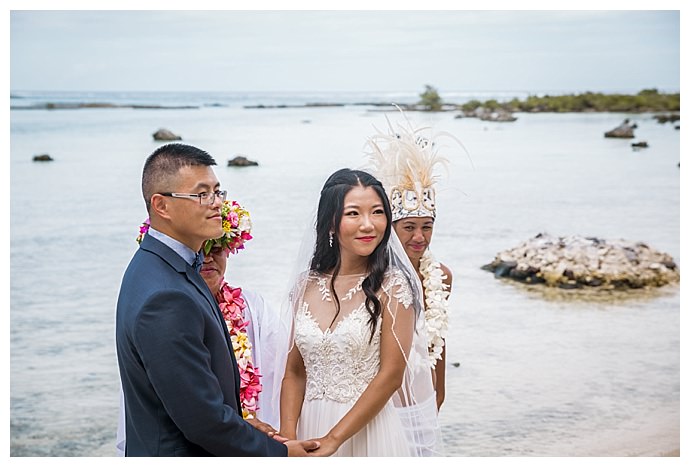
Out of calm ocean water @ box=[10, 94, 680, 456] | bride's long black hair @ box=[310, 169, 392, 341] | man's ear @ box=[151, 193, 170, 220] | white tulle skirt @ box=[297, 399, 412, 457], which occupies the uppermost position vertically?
man's ear @ box=[151, 193, 170, 220]

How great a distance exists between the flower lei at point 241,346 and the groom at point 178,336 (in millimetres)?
975

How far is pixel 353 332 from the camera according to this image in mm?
3037

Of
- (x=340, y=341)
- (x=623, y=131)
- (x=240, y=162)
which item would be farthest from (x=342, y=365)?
(x=623, y=131)

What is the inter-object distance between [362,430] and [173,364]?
1.12m

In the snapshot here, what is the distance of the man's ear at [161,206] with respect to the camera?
7.97 ft

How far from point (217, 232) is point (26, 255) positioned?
37.3 ft

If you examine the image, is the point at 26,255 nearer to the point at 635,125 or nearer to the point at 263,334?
the point at 263,334

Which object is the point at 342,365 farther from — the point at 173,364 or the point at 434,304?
the point at 173,364

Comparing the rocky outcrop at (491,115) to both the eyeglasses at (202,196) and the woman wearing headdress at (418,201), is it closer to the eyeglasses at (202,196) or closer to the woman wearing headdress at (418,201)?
the woman wearing headdress at (418,201)

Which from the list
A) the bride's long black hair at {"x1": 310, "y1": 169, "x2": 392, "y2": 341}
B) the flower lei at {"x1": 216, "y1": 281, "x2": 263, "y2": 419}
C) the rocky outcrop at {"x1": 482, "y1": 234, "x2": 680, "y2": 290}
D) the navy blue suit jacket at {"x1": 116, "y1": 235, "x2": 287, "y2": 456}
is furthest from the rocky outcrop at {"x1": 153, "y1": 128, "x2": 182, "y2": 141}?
the navy blue suit jacket at {"x1": 116, "y1": 235, "x2": 287, "y2": 456}

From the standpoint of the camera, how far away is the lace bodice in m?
3.04

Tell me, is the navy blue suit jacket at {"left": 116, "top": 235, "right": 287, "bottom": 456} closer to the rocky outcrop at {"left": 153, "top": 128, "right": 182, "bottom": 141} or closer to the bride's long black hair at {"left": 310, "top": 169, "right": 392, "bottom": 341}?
the bride's long black hair at {"left": 310, "top": 169, "right": 392, "bottom": 341}

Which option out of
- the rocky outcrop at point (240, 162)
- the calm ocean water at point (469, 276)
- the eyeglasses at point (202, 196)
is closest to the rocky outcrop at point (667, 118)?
the calm ocean water at point (469, 276)

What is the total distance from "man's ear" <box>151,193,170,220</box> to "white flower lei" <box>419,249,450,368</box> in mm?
1621
